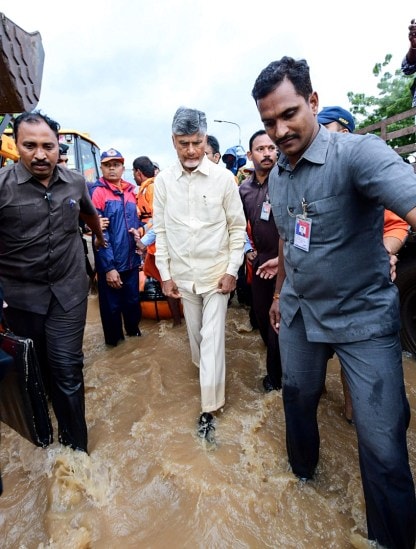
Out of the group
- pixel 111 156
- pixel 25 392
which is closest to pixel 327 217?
pixel 25 392

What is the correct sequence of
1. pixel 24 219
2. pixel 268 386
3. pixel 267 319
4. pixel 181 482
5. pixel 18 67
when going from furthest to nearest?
pixel 267 319, pixel 268 386, pixel 24 219, pixel 181 482, pixel 18 67

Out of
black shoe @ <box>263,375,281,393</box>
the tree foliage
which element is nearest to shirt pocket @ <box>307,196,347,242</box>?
black shoe @ <box>263,375,281,393</box>

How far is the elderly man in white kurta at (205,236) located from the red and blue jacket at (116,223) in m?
1.22

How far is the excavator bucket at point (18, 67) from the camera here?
47.9 inches

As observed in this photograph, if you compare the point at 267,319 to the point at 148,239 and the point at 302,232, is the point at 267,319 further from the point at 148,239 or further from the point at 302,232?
the point at 302,232

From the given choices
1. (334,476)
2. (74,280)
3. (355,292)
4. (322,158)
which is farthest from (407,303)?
(74,280)

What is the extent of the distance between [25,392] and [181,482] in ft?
3.33

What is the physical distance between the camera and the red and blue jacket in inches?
147

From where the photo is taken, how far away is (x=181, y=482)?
2.06 metres

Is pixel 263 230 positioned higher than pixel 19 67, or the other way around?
pixel 19 67

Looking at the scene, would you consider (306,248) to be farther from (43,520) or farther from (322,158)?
(43,520)

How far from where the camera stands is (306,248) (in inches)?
60.4

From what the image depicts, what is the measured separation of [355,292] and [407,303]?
2.16 meters

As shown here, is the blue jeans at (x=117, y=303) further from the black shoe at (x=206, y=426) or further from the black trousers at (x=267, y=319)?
the black shoe at (x=206, y=426)
